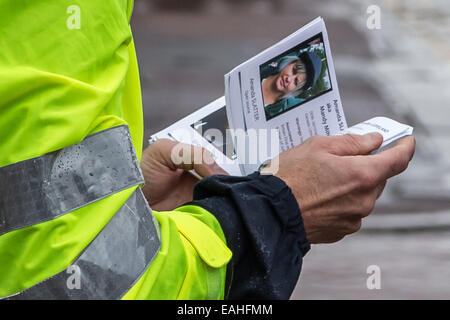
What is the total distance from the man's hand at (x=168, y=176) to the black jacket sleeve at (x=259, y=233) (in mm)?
681

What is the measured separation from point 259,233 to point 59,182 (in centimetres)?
44

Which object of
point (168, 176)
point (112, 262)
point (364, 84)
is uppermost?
point (364, 84)

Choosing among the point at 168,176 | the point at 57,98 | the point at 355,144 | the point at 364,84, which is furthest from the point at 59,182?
the point at 364,84

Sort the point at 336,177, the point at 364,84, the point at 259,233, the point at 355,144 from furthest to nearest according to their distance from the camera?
the point at 364,84 < the point at 355,144 < the point at 336,177 < the point at 259,233

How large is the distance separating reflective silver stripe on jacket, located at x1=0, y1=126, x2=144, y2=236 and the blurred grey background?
3607mm

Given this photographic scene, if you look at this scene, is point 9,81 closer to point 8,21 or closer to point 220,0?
point 8,21

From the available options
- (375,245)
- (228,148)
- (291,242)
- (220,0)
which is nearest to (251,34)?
(220,0)

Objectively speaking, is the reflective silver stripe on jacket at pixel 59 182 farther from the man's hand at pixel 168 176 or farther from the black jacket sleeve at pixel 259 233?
the man's hand at pixel 168 176

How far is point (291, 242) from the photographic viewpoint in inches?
65.9

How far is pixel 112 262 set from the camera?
136 centimetres

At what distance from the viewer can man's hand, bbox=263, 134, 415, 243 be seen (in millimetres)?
1770

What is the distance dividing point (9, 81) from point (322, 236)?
0.86 metres

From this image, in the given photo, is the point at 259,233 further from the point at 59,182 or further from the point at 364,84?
the point at 364,84

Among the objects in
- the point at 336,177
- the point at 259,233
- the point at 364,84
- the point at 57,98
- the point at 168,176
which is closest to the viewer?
the point at 57,98
